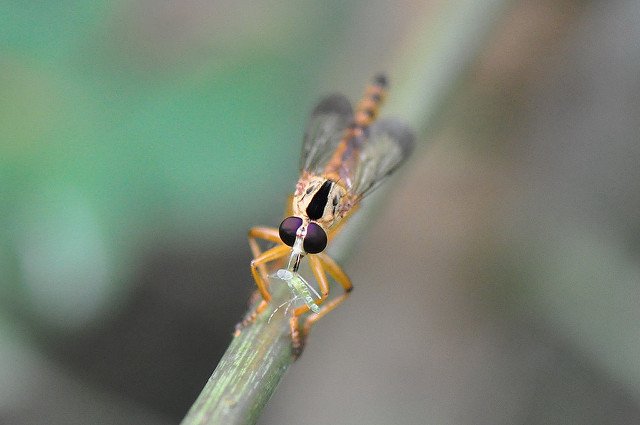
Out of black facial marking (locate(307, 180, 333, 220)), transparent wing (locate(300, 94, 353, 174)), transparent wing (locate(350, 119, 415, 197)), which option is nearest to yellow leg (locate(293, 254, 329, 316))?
black facial marking (locate(307, 180, 333, 220))

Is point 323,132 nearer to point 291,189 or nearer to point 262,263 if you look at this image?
point 291,189

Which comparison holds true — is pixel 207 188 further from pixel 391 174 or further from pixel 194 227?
pixel 391 174

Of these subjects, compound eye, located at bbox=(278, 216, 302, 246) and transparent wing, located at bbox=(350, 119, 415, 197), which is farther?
transparent wing, located at bbox=(350, 119, 415, 197)

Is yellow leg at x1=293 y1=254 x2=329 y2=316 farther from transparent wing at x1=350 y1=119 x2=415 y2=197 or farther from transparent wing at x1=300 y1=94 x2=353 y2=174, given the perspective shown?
transparent wing at x1=300 y1=94 x2=353 y2=174

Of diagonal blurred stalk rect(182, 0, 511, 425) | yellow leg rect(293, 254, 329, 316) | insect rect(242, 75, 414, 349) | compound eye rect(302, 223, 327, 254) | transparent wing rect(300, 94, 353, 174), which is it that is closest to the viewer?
diagonal blurred stalk rect(182, 0, 511, 425)

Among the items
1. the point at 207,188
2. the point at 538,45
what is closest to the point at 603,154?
the point at 538,45
